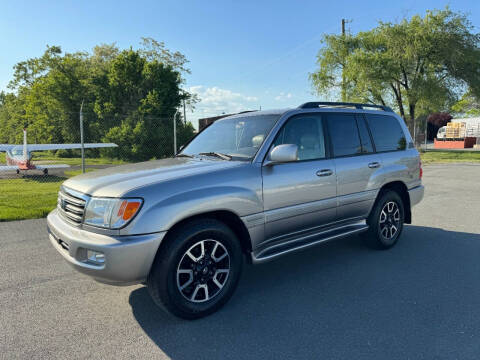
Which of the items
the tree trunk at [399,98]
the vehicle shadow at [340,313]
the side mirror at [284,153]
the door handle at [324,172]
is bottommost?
the vehicle shadow at [340,313]

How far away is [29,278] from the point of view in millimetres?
4008

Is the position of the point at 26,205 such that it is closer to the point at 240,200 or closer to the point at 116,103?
the point at 240,200

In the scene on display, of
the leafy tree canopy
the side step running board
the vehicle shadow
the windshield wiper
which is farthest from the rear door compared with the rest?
the leafy tree canopy

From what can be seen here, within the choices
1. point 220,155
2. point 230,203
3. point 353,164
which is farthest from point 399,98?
point 230,203

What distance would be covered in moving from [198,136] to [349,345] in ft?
10.3

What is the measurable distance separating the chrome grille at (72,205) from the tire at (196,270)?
2.64 ft

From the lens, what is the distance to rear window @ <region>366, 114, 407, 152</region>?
484 cm

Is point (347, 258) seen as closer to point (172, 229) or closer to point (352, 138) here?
point (352, 138)

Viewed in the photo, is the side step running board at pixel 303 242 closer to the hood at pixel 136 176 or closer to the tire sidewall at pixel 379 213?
the tire sidewall at pixel 379 213

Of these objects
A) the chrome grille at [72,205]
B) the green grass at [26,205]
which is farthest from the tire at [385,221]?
the green grass at [26,205]

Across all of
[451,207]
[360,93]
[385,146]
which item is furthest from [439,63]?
[385,146]

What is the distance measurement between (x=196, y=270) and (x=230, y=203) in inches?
26.6

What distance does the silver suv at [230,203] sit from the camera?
2.78 meters

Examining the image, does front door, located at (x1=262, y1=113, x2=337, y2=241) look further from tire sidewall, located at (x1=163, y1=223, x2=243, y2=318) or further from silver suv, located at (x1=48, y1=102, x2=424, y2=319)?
tire sidewall, located at (x1=163, y1=223, x2=243, y2=318)
